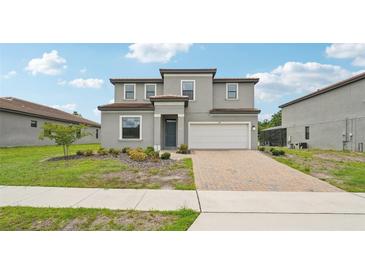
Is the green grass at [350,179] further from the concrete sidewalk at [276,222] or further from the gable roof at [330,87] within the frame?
the gable roof at [330,87]

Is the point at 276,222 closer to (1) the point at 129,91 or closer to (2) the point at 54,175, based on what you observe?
(2) the point at 54,175

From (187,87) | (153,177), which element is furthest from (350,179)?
(187,87)

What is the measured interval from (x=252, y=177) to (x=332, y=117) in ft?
A: 56.0

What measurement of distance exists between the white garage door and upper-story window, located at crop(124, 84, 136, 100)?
254 inches

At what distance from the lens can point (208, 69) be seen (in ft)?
58.2

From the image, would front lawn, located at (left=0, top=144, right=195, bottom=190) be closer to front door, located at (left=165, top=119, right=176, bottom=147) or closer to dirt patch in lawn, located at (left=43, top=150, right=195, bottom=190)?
dirt patch in lawn, located at (left=43, top=150, right=195, bottom=190)

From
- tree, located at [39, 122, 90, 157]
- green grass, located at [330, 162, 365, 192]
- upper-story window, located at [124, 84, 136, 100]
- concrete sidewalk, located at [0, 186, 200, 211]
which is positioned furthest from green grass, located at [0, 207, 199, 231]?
upper-story window, located at [124, 84, 136, 100]

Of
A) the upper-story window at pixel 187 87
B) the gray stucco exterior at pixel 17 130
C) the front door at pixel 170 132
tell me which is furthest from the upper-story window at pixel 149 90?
the gray stucco exterior at pixel 17 130

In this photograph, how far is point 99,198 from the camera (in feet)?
19.0

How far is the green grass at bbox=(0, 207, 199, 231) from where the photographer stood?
4090 millimetres

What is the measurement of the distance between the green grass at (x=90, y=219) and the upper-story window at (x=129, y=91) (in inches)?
602

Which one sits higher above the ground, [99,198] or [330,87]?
[330,87]

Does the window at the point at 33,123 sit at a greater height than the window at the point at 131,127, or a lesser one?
greater

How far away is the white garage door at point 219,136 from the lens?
16922 millimetres
